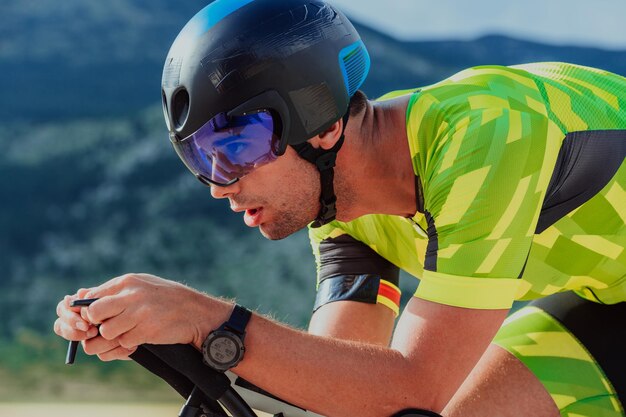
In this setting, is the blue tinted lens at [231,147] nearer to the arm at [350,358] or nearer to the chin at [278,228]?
the chin at [278,228]

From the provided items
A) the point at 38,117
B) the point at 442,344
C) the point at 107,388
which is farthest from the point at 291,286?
the point at 442,344

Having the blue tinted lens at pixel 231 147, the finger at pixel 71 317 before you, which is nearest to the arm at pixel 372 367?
the finger at pixel 71 317

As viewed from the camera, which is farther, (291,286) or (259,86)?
(291,286)

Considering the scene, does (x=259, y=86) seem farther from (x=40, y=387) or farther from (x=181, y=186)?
(x=181, y=186)

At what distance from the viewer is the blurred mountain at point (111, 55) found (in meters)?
13.6

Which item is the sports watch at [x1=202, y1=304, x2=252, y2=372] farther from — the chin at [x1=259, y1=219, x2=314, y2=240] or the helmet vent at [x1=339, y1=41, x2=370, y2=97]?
the helmet vent at [x1=339, y1=41, x2=370, y2=97]

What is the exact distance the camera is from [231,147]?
245cm

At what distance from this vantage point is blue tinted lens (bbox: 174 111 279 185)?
2436 millimetres

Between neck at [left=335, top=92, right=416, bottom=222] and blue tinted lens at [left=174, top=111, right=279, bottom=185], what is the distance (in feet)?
0.88

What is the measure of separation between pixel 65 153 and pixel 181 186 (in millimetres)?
1870

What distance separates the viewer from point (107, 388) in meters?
9.70

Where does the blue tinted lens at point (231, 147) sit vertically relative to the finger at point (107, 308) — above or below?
above

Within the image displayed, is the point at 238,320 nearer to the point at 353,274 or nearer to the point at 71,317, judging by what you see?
the point at 71,317

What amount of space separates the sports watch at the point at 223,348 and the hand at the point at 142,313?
0.04 metres
